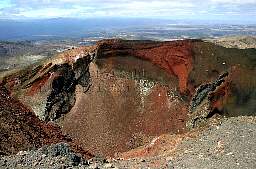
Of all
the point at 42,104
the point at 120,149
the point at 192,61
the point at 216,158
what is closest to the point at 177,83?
the point at 192,61

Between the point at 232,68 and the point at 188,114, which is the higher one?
the point at 232,68

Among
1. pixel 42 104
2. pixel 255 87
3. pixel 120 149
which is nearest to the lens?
pixel 120 149

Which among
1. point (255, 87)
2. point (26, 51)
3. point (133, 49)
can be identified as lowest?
point (26, 51)

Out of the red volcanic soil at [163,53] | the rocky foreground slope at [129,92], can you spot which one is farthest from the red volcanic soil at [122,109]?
the red volcanic soil at [163,53]

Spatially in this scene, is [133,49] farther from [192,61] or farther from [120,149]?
[120,149]

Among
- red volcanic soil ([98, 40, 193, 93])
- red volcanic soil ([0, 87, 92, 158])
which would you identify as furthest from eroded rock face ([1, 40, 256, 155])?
red volcanic soil ([0, 87, 92, 158])

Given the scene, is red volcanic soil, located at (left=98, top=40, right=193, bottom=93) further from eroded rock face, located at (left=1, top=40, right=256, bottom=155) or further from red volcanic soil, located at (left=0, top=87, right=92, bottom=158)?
red volcanic soil, located at (left=0, top=87, right=92, bottom=158)

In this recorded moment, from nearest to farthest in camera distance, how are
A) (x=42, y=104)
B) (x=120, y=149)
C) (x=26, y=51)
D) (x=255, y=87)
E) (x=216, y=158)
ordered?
(x=216, y=158) < (x=120, y=149) < (x=255, y=87) < (x=42, y=104) < (x=26, y=51)

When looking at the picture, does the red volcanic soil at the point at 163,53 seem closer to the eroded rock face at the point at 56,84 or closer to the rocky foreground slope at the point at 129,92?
the rocky foreground slope at the point at 129,92
